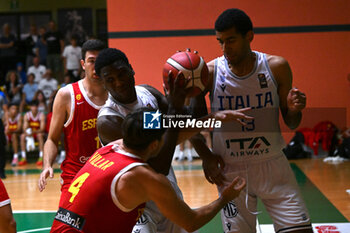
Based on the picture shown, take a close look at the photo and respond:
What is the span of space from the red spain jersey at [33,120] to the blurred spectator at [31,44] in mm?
3035

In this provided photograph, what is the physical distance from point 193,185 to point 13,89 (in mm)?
6329

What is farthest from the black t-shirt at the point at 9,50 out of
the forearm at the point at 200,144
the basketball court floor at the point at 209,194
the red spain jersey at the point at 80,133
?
the forearm at the point at 200,144

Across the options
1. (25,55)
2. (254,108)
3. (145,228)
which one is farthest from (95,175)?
(25,55)

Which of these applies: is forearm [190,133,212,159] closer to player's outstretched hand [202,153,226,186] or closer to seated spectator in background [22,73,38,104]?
player's outstretched hand [202,153,226,186]

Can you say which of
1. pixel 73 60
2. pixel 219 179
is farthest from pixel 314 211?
pixel 73 60

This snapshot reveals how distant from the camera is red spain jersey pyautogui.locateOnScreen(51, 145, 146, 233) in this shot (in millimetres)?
2865

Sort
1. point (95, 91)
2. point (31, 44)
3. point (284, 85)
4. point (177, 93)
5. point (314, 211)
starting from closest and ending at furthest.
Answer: point (177, 93) < point (284, 85) < point (95, 91) < point (314, 211) < point (31, 44)

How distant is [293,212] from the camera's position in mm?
3457

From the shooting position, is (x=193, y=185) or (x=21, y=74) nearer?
(x=193, y=185)

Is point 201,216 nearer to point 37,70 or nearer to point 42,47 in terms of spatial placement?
point 37,70

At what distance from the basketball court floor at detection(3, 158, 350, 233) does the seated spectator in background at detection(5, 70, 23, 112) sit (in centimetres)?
231

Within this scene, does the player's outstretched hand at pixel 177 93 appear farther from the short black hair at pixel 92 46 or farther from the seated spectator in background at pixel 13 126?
the seated spectator in background at pixel 13 126

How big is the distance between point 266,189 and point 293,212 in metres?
0.23

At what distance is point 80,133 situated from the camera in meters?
4.22
